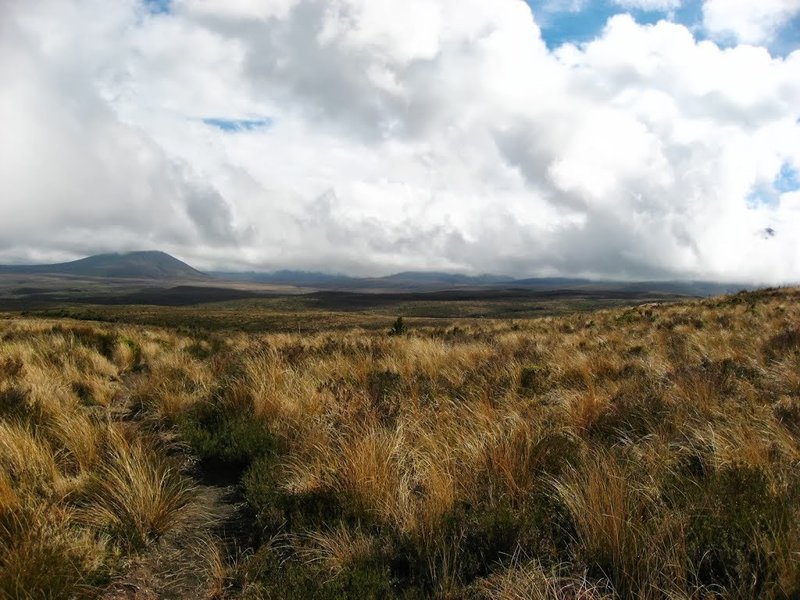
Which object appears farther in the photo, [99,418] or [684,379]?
[684,379]

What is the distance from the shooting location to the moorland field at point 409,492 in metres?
2.83

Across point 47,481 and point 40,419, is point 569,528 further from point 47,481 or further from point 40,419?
point 40,419

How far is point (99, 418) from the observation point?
6023 millimetres

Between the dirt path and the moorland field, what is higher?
the moorland field

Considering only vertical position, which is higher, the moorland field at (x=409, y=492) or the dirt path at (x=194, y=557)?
the moorland field at (x=409, y=492)

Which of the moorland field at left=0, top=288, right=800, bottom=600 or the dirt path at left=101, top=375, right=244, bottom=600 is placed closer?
the moorland field at left=0, top=288, right=800, bottom=600

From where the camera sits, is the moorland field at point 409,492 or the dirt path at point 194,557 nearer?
the moorland field at point 409,492

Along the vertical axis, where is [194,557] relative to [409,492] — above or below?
below

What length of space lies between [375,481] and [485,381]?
4.18 meters

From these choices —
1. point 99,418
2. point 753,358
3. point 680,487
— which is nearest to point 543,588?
point 680,487

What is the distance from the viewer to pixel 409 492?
369cm

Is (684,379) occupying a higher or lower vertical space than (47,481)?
higher

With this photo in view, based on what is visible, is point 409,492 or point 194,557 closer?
point 194,557

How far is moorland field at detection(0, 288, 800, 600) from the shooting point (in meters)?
2.83
